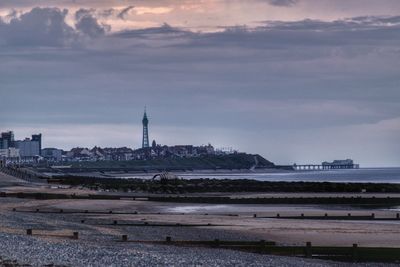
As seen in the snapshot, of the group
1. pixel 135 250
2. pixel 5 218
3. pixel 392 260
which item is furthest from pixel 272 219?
pixel 135 250

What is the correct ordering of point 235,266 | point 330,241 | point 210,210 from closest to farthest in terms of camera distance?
point 235,266 → point 330,241 → point 210,210

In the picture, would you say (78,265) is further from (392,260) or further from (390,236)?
(390,236)

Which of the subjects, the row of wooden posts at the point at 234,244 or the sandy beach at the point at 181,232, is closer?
the sandy beach at the point at 181,232

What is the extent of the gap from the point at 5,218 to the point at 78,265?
16.9 m

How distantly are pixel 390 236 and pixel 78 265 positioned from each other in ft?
62.2

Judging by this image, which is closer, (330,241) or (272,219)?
(330,241)

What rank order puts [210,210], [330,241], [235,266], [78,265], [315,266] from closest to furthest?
1. [78,265]
2. [235,266]
3. [315,266]
4. [330,241]
5. [210,210]

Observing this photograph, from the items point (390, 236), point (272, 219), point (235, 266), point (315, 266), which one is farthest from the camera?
point (272, 219)

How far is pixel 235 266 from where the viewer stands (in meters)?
23.7

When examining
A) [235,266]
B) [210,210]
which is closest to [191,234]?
[235,266]

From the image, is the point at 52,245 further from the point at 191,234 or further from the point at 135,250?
the point at 191,234

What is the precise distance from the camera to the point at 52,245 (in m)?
26.4

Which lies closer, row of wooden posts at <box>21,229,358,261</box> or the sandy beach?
the sandy beach

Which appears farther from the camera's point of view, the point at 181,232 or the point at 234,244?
the point at 181,232
